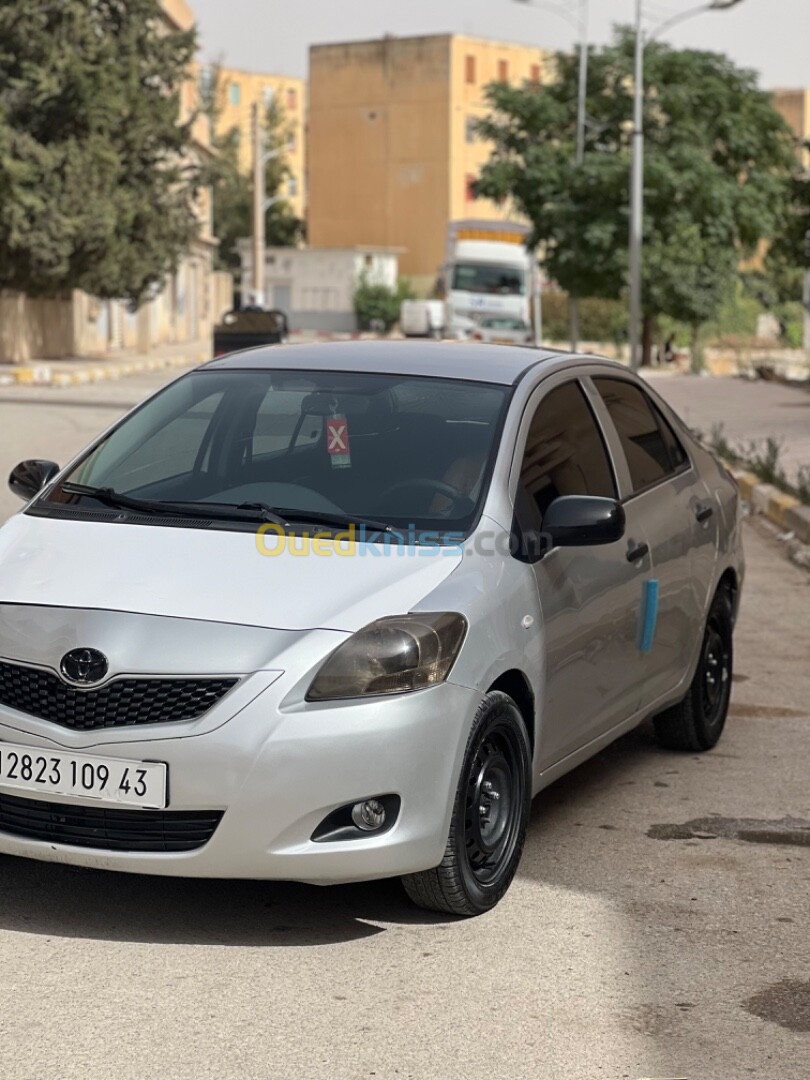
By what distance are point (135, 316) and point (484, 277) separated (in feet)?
35.8

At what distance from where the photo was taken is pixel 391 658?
4.36 meters

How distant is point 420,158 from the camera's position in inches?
3415

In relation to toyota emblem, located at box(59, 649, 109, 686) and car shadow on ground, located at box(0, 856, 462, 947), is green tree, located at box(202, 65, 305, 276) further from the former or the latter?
toyota emblem, located at box(59, 649, 109, 686)

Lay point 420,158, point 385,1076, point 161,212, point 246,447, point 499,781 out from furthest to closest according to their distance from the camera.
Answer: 1. point 420,158
2. point 161,212
3. point 246,447
4. point 499,781
5. point 385,1076

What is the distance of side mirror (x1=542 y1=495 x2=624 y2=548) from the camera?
16.8 feet

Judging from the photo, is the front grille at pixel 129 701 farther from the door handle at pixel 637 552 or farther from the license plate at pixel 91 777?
the door handle at pixel 637 552

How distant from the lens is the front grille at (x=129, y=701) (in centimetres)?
424

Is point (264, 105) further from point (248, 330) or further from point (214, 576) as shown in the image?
point (214, 576)

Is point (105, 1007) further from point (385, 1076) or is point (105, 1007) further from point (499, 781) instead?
point (499, 781)

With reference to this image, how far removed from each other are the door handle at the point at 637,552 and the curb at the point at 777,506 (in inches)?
279

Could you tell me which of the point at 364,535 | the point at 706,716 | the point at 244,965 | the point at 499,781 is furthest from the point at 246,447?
the point at 706,716

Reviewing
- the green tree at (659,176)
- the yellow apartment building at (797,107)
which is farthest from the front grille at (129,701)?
the yellow apartment building at (797,107)

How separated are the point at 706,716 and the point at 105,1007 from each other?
3395 millimetres

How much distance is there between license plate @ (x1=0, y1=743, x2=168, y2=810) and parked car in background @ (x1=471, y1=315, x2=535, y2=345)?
48.5 meters
